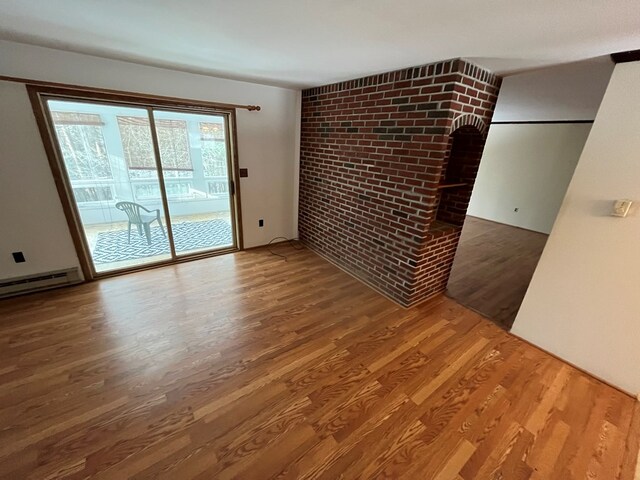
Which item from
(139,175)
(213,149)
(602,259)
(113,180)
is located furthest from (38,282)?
(602,259)

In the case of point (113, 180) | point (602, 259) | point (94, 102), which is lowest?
point (602, 259)

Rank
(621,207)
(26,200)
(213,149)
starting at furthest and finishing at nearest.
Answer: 1. (213,149)
2. (26,200)
3. (621,207)

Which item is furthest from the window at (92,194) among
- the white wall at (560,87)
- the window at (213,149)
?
the white wall at (560,87)

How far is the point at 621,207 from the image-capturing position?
5.42ft

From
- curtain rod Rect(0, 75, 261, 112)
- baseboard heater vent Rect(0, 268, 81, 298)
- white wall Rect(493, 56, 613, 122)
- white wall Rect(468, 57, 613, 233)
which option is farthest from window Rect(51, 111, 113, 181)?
white wall Rect(468, 57, 613, 233)

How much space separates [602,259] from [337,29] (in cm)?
238

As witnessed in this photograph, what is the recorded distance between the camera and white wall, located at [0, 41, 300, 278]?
214 centimetres

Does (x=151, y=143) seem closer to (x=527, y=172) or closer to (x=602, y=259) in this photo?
(x=602, y=259)

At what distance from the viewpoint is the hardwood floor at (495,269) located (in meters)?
2.74

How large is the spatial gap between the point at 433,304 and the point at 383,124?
1955mm

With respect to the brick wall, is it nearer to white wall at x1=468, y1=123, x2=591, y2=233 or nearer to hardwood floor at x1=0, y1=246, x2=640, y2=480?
hardwood floor at x1=0, y1=246, x2=640, y2=480

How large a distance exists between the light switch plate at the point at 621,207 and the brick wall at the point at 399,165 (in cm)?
112

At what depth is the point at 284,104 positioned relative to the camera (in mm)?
3492

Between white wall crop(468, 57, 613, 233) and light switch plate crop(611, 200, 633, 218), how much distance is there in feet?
5.74
